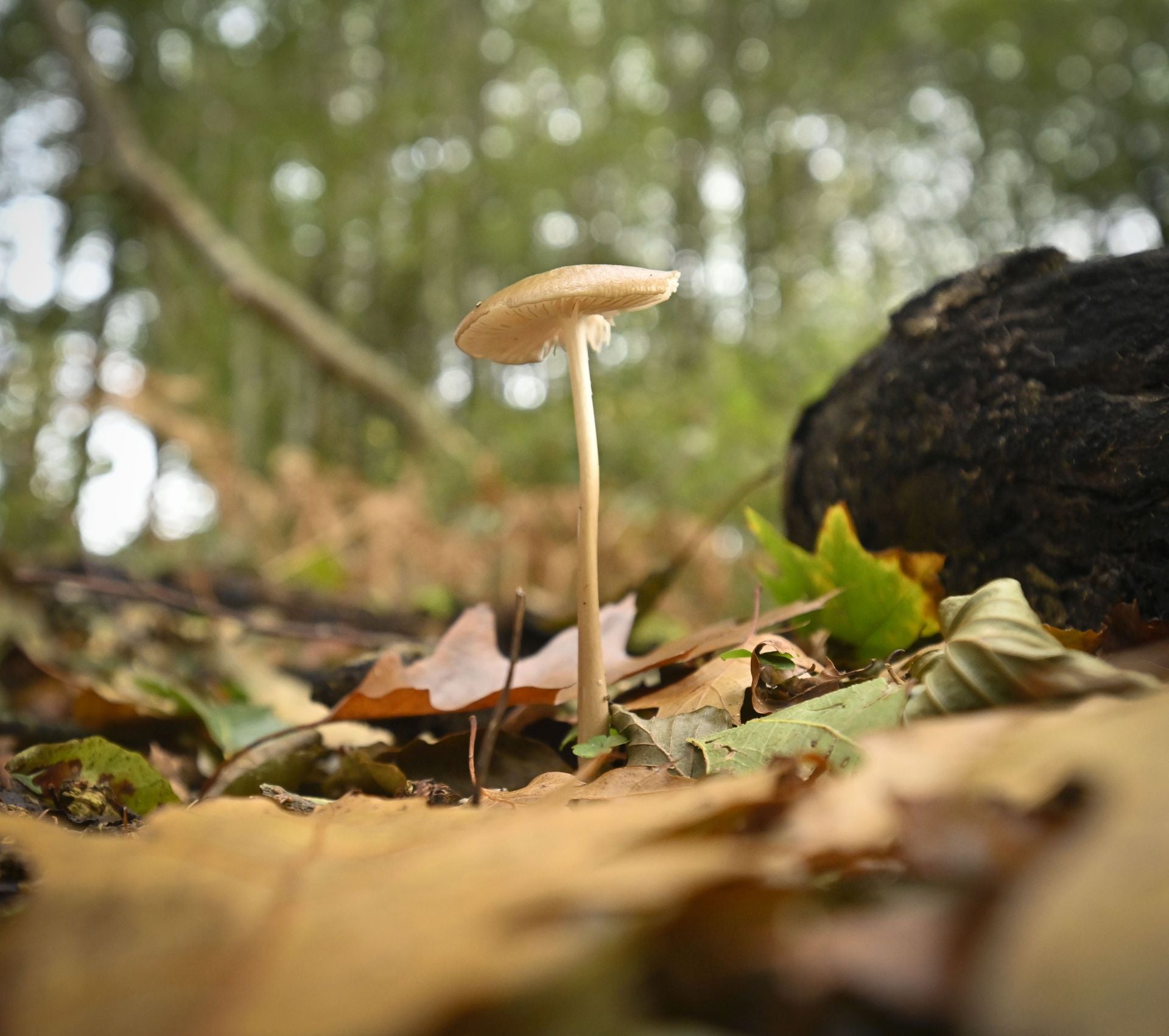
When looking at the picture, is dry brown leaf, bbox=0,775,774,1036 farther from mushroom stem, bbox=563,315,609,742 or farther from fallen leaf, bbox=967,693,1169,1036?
mushroom stem, bbox=563,315,609,742

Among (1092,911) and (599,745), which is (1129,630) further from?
(1092,911)

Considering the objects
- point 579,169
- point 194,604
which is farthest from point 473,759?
point 579,169

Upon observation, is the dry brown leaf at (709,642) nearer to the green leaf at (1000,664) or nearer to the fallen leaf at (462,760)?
the fallen leaf at (462,760)

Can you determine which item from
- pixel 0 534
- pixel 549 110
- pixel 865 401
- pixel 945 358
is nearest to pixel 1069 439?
pixel 945 358

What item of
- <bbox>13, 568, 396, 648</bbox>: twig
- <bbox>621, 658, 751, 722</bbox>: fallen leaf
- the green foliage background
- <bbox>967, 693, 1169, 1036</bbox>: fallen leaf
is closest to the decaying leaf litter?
<bbox>967, 693, 1169, 1036</bbox>: fallen leaf

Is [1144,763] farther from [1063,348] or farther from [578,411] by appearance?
[1063,348]

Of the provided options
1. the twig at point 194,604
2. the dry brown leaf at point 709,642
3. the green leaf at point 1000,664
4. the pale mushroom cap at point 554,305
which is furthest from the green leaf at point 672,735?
the twig at point 194,604
